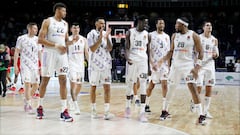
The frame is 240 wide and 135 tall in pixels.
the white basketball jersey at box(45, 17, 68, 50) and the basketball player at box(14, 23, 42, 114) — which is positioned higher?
the white basketball jersey at box(45, 17, 68, 50)

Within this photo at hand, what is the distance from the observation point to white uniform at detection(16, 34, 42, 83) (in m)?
7.81

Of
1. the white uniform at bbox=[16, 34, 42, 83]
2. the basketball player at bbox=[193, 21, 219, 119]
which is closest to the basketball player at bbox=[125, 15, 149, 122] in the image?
the basketball player at bbox=[193, 21, 219, 119]

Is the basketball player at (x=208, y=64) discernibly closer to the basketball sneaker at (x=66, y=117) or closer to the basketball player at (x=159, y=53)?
the basketball player at (x=159, y=53)

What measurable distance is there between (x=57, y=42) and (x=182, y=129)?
102 inches

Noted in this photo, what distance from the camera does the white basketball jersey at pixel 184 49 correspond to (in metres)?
6.89

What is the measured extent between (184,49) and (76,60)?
2289mm

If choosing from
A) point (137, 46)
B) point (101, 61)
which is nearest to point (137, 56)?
point (137, 46)

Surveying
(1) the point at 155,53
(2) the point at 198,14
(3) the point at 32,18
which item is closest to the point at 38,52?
(1) the point at 155,53

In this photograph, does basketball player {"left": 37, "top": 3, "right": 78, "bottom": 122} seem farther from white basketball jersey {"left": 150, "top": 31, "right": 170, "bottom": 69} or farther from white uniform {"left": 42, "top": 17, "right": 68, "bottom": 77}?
white basketball jersey {"left": 150, "top": 31, "right": 170, "bottom": 69}

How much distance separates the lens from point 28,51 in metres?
7.89

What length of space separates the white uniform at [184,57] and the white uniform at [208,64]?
786 mm

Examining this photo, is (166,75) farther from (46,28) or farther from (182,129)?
(46,28)

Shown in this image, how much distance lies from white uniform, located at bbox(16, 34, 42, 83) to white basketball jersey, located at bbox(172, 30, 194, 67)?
2.94 metres

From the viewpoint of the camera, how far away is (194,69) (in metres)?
6.85
